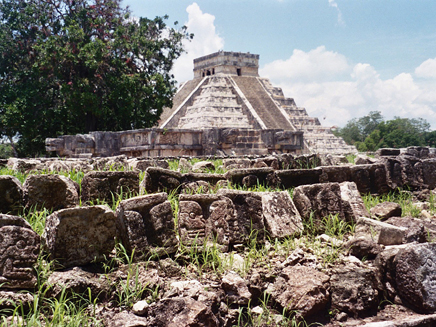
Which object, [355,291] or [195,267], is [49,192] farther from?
[355,291]

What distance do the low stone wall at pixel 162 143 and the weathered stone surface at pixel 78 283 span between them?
7.67 m

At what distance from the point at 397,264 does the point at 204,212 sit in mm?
1525

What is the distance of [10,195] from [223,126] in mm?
23739

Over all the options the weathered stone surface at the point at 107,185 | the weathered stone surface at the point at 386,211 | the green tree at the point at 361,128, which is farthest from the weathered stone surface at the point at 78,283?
the green tree at the point at 361,128

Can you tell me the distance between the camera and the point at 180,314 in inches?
101

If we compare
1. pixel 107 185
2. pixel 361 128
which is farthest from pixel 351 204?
pixel 361 128

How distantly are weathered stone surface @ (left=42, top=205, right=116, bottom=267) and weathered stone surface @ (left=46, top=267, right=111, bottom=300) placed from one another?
0.11 metres

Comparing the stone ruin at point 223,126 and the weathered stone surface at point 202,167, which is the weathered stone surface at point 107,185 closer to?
the weathered stone surface at point 202,167

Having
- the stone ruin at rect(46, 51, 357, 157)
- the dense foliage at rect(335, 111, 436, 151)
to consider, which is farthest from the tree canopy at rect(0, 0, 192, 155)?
the dense foliage at rect(335, 111, 436, 151)

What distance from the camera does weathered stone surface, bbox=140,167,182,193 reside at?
13.3 ft

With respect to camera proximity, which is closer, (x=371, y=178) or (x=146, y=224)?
(x=146, y=224)

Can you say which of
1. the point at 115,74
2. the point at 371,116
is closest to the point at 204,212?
the point at 115,74

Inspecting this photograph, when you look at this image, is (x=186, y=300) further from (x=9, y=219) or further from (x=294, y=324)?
(x=9, y=219)

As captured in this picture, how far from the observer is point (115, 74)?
54.7 feet
